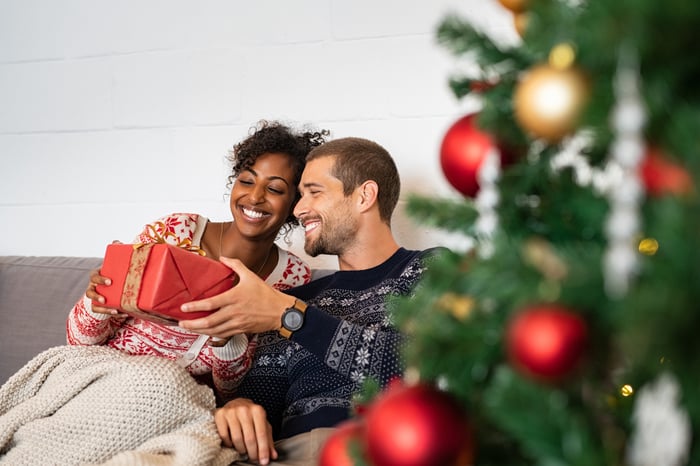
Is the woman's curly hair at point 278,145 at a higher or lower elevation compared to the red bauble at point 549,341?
higher

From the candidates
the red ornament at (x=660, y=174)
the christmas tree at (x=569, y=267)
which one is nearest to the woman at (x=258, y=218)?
the christmas tree at (x=569, y=267)

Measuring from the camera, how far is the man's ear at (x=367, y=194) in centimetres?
183

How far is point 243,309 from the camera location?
1.46 meters

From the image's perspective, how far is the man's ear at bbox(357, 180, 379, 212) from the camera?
1834 millimetres

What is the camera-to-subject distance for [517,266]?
1.63 feet

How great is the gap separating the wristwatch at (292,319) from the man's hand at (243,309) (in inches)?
0.6

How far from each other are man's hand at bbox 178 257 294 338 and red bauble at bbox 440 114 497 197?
2.89ft

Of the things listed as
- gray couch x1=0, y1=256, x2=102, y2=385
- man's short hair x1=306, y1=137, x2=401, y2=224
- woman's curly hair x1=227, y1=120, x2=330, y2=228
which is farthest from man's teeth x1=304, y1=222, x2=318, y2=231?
gray couch x1=0, y1=256, x2=102, y2=385

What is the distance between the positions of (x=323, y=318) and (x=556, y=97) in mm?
983

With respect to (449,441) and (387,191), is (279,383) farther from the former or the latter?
(449,441)

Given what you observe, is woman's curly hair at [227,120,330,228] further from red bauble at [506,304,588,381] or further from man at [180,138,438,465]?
red bauble at [506,304,588,381]

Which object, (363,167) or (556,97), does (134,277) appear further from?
(556,97)

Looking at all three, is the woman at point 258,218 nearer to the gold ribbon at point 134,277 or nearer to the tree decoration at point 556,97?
the gold ribbon at point 134,277

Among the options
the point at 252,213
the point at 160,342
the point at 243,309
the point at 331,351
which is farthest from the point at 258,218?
the point at 331,351
